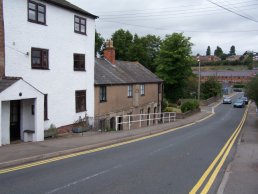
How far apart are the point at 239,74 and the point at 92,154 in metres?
157

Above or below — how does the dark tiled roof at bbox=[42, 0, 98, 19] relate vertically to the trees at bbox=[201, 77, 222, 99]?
above

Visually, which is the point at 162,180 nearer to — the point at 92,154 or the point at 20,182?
the point at 20,182

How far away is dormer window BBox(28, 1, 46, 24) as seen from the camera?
19609mm

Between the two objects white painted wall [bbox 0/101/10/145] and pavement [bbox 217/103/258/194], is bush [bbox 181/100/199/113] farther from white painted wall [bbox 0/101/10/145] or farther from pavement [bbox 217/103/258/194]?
white painted wall [bbox 0/101/10/145]

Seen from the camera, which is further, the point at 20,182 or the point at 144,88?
the point at 144,88

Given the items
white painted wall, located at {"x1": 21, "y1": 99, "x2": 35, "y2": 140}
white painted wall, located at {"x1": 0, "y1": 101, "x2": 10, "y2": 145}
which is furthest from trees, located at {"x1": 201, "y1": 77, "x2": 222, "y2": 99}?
white painted wall, located at {"x1": 0, "y1": 101, "x2": 10, "y2": 145}

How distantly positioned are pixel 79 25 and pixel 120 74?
11209 mm

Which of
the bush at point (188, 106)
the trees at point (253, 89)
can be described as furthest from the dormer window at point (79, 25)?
the bush at point (188, 106)

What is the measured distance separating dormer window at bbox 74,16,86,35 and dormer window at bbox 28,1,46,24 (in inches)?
141

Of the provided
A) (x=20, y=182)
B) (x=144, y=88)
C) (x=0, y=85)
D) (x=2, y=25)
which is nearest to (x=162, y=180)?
(x=20, y=182)

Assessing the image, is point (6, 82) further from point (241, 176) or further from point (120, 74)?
point (120, 74)

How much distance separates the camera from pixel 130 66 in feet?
136

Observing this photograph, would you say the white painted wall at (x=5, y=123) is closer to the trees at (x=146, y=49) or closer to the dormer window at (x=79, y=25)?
the dormer window at (x=79, y=25)

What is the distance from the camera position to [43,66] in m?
20.9
